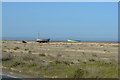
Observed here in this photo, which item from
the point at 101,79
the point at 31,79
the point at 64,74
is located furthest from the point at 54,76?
the point at 101,79

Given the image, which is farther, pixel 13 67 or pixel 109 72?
pixel 13 67

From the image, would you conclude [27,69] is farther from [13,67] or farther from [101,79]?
[101,79]

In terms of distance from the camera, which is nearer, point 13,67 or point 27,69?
point 27,69

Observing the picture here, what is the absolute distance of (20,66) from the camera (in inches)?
885

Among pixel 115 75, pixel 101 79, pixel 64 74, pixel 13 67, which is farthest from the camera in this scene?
pixel 13 67

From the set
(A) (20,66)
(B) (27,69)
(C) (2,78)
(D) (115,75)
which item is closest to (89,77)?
(D) (115,75)

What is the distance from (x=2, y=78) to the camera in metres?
15.8

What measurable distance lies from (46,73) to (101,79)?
14.5ft

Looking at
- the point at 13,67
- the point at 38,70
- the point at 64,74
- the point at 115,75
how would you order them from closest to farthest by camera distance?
1. the point at 115,75
2. the point at 64,74
3. the point at 38,70
4. the point at 13,67

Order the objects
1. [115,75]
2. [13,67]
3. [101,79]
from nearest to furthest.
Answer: [101,79] < [115,75] < [13,67]

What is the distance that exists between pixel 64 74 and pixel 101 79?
3.04 meters

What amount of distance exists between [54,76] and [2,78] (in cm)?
332

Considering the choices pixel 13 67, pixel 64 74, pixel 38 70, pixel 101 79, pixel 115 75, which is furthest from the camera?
pixel 13 67

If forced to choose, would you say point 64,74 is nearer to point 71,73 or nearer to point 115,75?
point 71,73
